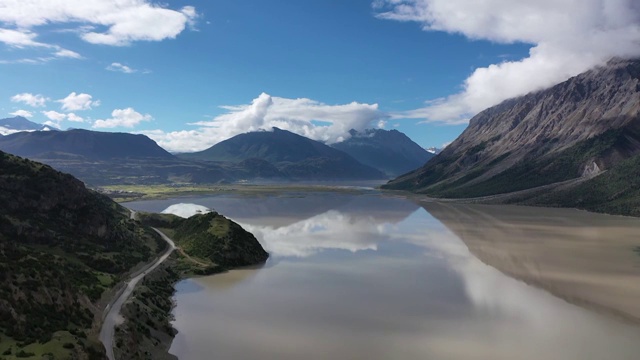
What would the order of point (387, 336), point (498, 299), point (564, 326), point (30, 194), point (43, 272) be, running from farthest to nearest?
1. point (30, 194)
2. point (498, 299)
3. point (564, 326)
4. point (387, 336)
5. point (43, 272)

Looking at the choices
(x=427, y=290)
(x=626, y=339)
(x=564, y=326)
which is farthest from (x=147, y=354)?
(x=626, y=339)

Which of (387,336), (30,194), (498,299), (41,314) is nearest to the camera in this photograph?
(41,314)

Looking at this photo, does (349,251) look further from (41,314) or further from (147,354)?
(41,314)

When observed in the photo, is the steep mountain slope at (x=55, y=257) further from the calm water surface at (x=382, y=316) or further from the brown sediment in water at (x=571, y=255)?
the brown sediment in water at (x=571, y=255)

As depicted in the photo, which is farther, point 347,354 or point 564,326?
point 564,326

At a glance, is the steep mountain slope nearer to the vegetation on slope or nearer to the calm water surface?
the vegetation on slope

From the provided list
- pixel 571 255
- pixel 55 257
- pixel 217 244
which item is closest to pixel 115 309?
pixel 55 257

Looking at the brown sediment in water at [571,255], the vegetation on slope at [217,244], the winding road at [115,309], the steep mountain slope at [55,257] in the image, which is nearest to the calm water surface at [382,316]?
the vegetation on slope at [217,244]

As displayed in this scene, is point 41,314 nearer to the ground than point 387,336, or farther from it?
farther from it
